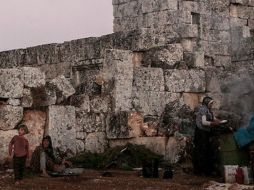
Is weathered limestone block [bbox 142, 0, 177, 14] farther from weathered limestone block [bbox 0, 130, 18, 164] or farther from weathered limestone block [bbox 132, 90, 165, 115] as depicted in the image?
weathered limestone block [bbox 0, 130, 18, 164]

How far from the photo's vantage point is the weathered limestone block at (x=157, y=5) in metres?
15.6

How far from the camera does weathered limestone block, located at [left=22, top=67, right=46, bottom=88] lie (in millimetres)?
12334

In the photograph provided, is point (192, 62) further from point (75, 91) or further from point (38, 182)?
point (38, 182)

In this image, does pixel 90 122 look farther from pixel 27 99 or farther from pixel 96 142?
pixel 27 99

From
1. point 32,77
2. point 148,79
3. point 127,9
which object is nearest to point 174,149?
point 148,79

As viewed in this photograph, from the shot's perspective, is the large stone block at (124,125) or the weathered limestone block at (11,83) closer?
the weathered limestone block at (11,83)

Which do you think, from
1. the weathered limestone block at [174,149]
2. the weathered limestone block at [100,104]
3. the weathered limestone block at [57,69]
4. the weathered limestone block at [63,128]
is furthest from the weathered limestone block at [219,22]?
the weathered limestone block at [63,128]

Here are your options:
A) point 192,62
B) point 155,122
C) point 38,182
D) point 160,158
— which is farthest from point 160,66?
point 38,182

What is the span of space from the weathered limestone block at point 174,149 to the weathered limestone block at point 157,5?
4351mm

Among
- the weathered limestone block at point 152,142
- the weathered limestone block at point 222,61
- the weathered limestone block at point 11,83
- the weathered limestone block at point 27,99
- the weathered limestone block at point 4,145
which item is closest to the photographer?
the weathered limestone block at point 4,145

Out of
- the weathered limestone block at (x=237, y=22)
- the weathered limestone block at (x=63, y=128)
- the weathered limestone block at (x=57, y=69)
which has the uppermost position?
the weathered limestone block at (x=237, y=22)

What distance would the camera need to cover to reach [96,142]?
13242 mm

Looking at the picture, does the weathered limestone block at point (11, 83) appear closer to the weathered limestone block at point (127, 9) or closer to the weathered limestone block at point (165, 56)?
the weathered limestone block at point (165, 56)

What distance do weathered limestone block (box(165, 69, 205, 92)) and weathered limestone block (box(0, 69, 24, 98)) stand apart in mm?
3717
